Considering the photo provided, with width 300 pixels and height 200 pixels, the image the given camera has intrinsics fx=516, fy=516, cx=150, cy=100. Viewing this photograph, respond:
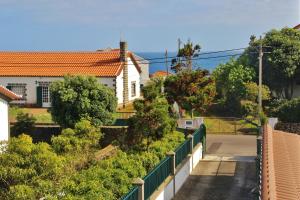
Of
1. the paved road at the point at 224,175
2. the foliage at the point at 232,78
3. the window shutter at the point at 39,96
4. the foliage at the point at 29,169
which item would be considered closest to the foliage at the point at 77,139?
the paved road at the point at 224,175

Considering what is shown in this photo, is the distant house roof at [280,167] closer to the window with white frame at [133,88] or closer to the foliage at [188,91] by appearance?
the foliage at [188,91]

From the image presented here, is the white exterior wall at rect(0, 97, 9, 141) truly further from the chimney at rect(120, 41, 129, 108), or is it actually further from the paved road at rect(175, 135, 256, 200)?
the chimney at rect(120, 41, 129, 108)

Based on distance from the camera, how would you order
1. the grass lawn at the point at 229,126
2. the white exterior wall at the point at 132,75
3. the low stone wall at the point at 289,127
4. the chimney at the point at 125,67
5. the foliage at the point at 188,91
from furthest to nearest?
the white exterior wall at the point at 132,75 < the chimney at the point at 125,67 < the grass lawn at the point at 229,126 < the low stone wall at the point at 289,127 < the foliage at the point at 188,91

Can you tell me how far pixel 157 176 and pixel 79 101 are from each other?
12930 millimetres

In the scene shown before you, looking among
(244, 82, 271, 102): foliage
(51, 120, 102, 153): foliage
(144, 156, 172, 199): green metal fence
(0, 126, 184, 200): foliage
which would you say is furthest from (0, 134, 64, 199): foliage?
(244, 82, 271, 102): foliage

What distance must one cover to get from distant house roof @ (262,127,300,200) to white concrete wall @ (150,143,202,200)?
4.01 meters

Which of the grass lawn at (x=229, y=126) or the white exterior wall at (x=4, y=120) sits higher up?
the white exterior wall at (x=4, y=120)

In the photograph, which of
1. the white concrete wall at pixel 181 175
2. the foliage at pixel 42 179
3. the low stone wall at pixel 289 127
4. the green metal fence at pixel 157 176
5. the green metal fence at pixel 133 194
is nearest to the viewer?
the foliage at pixel 42 179

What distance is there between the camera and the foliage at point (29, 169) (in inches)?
532

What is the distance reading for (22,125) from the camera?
1302 inches

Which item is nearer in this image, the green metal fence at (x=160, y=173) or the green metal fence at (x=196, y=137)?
the green metal fence at (x=160, y=173)

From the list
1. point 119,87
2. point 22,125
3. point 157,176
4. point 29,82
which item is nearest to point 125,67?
point 119,87

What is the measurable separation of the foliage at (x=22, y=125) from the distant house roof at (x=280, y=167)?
54.7 feet

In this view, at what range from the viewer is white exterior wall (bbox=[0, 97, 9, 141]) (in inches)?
1009
